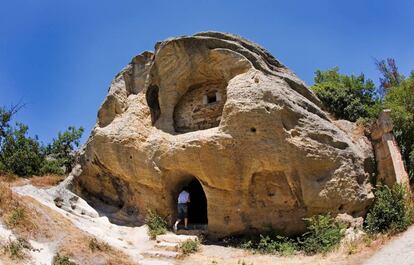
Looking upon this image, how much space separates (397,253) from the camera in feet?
28.0

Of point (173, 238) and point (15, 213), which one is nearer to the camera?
point (15, 213)

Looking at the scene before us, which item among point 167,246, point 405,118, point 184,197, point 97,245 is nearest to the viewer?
point 97,245

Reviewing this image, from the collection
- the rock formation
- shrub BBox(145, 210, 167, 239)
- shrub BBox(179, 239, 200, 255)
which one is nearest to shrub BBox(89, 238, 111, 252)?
shrub BBox(179, 239, 200, 255)

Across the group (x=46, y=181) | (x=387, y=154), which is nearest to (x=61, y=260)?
(x=46, y=181)

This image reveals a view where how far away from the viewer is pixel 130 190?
14.2m

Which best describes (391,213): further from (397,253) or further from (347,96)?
(347,96)

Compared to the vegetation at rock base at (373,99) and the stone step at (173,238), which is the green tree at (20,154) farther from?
the vegetation at rock base at (373,99)

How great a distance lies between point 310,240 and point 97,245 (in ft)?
18.0

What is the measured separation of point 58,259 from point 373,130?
997 centimetres

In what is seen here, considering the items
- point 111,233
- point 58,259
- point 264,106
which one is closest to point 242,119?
point 264,106

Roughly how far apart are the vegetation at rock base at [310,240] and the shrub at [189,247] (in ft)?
4.39

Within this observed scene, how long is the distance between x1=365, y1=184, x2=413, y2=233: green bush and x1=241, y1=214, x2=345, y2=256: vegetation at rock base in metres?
0.92

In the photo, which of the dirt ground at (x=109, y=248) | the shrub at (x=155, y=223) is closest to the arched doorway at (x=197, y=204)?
the shrub at (x=155, y=223)

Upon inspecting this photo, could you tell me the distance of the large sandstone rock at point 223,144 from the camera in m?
12.0
